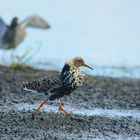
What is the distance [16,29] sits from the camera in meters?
17.1

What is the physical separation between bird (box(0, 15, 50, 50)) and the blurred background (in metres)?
0.18

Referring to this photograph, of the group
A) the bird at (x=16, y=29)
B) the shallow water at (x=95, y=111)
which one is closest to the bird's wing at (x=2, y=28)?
the bird at (x=16, y=29)

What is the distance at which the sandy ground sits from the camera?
8766 mm

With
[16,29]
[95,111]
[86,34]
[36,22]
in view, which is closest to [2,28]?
[16,29]

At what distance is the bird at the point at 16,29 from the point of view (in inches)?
646

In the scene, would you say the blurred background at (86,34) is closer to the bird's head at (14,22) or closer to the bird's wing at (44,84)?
the bird's head at (14,22)

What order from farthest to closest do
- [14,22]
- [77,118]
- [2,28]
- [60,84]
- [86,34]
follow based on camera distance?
[86,34] < [14,22] < [2,28] < [77,118] < [60,84]

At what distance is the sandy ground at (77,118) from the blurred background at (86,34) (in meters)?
2.46

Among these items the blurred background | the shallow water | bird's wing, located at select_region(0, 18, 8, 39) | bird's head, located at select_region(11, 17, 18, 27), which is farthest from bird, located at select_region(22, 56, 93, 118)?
bird's head, located at select_region(11, 17, 18, 27)

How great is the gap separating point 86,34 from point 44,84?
8479mm

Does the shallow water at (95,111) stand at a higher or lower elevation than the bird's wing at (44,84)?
lower

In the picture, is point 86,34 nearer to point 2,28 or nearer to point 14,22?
point 14,22

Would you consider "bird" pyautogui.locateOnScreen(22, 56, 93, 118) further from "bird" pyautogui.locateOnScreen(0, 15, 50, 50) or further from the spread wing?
the spread wing

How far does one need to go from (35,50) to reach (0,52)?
922 millimetres
